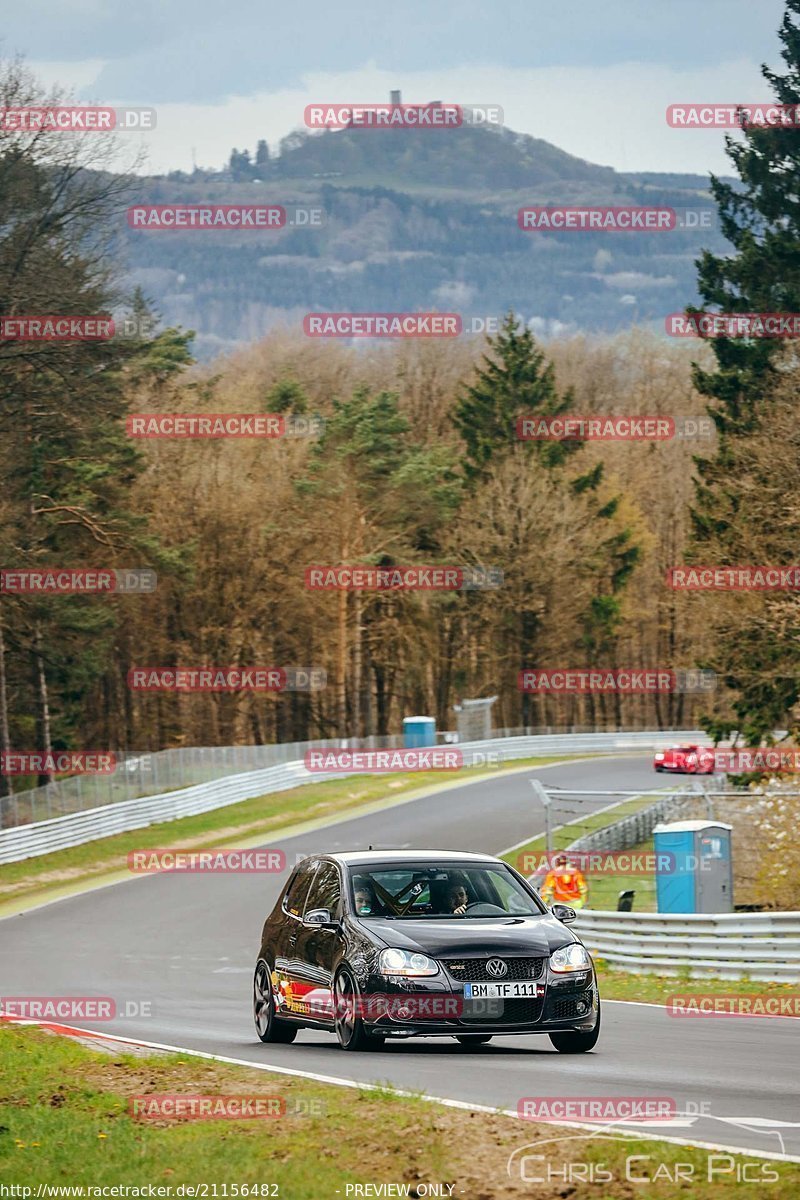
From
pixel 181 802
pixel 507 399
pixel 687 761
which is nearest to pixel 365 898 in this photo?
pixel 181 802

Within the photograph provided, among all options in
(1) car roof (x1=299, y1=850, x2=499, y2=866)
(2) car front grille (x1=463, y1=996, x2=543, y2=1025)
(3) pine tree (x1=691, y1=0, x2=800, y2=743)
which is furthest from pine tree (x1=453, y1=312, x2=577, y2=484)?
(2) car front grille (x1=463, y1=996, x2=543, y2=1025)

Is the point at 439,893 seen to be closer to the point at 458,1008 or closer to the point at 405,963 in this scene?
the point at 405,963

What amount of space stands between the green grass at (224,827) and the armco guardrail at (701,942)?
17230 millimetres

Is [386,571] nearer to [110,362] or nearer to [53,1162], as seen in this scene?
[110,362]

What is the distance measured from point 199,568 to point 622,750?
20812 mm

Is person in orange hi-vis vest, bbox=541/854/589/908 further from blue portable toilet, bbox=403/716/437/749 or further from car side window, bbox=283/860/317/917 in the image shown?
blue portable toilet, bbox=403/716/437/749

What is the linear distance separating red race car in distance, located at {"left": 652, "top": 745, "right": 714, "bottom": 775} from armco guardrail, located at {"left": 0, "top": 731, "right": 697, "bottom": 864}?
8742mm

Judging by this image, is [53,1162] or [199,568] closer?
[53,1162]

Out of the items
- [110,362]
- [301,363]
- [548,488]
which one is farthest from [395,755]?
[301,363]

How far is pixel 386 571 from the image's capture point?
74.7m

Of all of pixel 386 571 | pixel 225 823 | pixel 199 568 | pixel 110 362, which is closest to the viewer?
pixel 110 362

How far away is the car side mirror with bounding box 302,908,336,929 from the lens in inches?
489

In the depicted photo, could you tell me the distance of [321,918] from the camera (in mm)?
12438

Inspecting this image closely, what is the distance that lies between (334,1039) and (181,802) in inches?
1401
